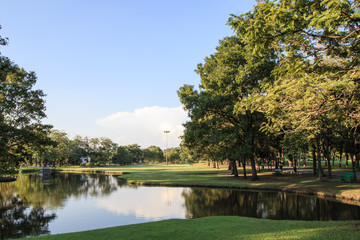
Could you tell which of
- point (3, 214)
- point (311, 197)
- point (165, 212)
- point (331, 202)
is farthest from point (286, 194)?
point (3, 214)

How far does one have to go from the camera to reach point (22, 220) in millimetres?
19953

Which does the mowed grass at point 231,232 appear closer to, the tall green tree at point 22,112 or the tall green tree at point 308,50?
the tall green tree at point 308,50

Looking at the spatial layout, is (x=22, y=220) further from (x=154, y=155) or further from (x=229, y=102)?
(x=154, y=155)

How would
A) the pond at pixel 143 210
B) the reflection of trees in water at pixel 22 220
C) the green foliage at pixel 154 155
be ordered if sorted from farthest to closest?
the green foliage at pixel 154 155, the pond at pixel 143 210, the reflection of trees in water at pixel 22 220

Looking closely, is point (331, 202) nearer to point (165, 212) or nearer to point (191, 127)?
point (165, 212)

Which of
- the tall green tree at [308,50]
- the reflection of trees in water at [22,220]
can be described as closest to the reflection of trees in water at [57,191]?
the reflection of trees in water at [22,220]

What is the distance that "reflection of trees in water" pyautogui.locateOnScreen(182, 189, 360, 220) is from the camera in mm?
18250

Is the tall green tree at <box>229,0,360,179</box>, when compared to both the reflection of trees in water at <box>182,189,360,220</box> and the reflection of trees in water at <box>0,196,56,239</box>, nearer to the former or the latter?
the reflection of trees in water at <box>182,189,360,220</box>

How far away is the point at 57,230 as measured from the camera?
55.8ft

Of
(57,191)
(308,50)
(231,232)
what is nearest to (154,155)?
(57,191)

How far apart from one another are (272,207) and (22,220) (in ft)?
64.9

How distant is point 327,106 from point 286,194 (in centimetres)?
2098

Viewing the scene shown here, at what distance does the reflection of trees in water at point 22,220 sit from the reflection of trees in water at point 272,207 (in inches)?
416

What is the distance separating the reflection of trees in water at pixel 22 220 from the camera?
1655cm
